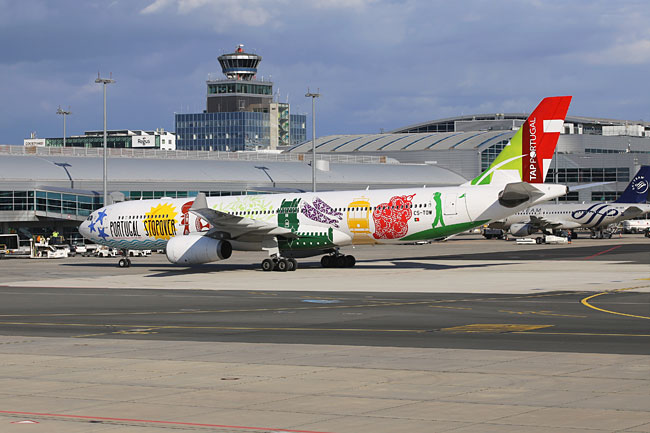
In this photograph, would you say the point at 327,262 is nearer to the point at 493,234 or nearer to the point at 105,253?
the point at 105,253

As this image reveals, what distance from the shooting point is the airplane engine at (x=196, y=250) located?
46219 millimetres

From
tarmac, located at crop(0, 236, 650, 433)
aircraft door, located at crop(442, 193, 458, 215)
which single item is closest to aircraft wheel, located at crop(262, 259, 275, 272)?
aircraft door, located at crop(442, 193, 458, 215)

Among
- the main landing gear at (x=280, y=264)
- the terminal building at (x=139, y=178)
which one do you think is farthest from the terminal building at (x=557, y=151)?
the main landing gear at (x=280, y=264)

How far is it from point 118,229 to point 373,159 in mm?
87089

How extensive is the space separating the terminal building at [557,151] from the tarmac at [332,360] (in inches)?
4084

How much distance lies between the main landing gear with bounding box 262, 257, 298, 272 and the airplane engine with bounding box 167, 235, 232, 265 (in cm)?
210

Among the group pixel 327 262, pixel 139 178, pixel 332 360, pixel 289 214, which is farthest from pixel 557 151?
pixel 332 360

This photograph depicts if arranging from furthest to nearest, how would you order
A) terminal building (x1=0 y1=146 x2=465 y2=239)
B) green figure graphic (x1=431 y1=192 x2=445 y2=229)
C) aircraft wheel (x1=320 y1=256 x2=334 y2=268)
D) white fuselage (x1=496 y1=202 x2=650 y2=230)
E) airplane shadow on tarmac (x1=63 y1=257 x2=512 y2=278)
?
1. white fuselage (x1=496 y1=202 x2=650 y2=230)
2. terminal building (x1=0 y1=146 x2=465 y2=239)
3. aircraft wheel (x1=320 y1=256 x2=334 y2=268)
4. airplane shadow on tarmac (x1=63 y1=257 x2=512 y2=278)
5. green figure graphic (x1=431 y1=192 x2=445 y2=229)

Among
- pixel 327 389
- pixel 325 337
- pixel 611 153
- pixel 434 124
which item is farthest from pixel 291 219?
pixel 434 124

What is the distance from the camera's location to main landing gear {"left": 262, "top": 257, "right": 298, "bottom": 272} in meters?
46.5

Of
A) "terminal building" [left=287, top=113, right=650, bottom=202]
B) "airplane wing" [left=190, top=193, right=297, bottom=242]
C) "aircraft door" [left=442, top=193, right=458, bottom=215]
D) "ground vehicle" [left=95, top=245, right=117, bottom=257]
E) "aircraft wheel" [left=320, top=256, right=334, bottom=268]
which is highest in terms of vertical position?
"terminal building" [left=287, top=113, right=650, bottom=202]

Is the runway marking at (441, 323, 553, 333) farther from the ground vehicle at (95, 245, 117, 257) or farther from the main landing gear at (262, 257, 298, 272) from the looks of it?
the ground vehicle at (95, 245, 117, 257)

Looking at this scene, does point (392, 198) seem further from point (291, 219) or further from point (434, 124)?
point (434, 124)

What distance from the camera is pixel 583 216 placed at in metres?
99.8
